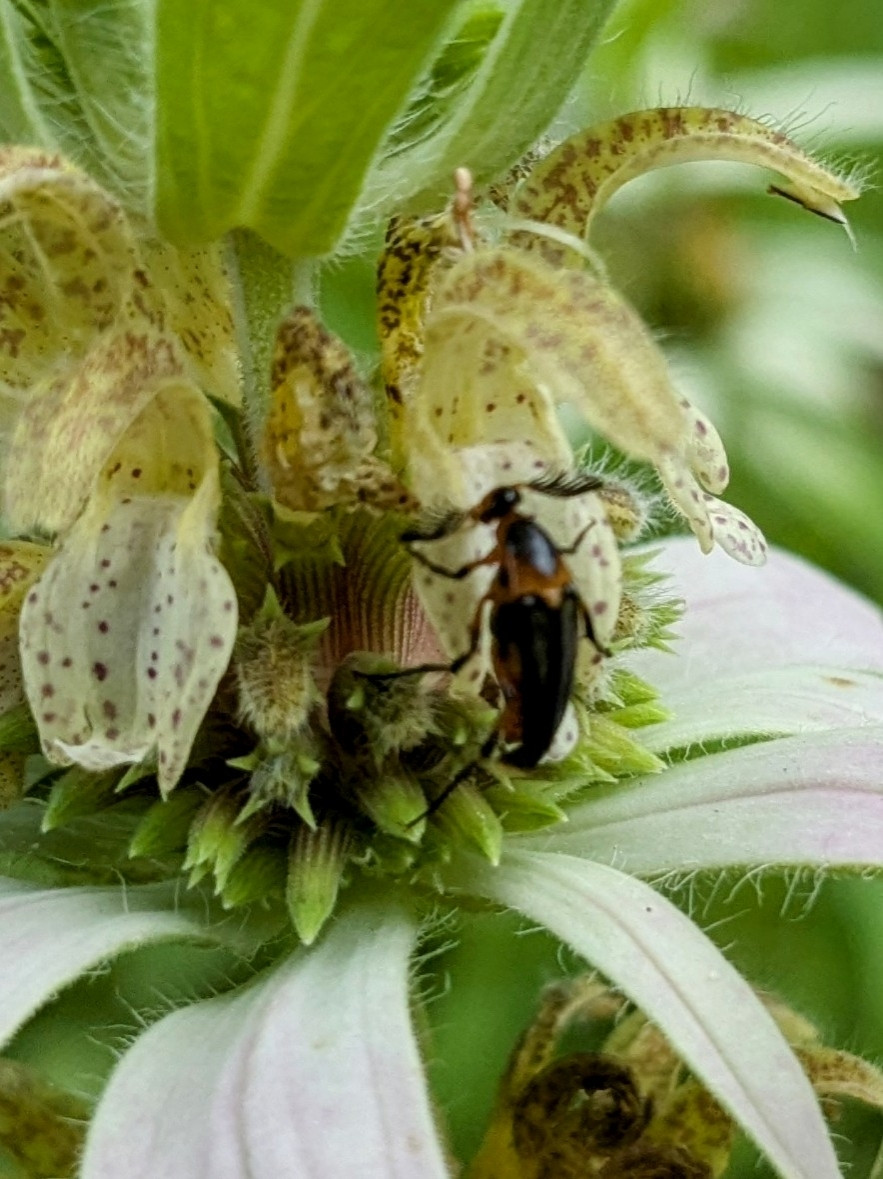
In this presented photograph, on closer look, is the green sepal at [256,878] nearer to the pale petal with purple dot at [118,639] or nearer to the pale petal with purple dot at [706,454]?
the pale petal with purple dot at [118,639]

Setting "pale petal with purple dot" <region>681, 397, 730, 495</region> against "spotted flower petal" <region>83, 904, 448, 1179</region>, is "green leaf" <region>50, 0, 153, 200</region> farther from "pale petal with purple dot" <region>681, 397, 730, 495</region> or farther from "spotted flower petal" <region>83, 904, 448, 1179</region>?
"spotted flower petal" <region>83, 904, 448, 1179</region>

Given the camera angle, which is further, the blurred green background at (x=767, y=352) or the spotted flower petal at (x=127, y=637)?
the blurred green background at (x=767, y=352)

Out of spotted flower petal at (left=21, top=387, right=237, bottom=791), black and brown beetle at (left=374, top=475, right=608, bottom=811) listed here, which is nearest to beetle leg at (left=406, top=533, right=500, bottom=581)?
black and brown beetle at (left=374, top=475, right=608, bottom=811)

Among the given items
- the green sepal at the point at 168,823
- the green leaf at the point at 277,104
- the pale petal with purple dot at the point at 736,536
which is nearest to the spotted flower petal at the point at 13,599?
the green sepal at the point at 168,823

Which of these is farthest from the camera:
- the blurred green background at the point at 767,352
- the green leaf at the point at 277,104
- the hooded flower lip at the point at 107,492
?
the blurred green background at the point at 767,352

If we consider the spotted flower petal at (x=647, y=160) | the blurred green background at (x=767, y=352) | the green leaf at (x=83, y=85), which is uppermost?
the green leaf at (x=83, y=85)

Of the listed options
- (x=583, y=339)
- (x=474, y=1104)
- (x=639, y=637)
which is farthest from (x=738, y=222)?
→ (x=583, y=339)

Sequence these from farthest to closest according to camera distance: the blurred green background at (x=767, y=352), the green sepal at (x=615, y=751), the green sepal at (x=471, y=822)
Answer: the blurred green background at (x=767, y=352) < the green sepal at (x=615, y=751) < the green sepal at (x=471, y=822)

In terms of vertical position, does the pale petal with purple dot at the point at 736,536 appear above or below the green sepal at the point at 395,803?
above
